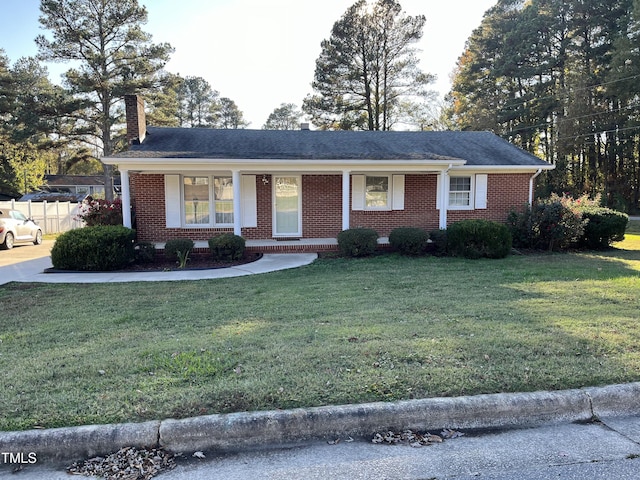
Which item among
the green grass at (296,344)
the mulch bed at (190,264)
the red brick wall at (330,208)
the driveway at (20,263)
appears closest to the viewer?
the green grass at (296,344)

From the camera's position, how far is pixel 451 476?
2.40 meters

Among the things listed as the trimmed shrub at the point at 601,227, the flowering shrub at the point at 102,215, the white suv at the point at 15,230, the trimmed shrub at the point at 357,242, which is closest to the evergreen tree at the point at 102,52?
the white suv at the point at 15,230

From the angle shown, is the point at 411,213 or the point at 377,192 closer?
the point at 377,192

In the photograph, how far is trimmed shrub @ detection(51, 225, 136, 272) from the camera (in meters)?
9.66

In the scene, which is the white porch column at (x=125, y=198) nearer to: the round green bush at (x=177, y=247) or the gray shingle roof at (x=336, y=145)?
the gray shingle roof at (x=336, y=145)

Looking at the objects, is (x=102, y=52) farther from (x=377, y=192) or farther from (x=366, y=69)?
(x=377, y=192)

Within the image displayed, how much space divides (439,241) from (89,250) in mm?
8841

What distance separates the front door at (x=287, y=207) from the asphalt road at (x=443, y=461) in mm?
10386

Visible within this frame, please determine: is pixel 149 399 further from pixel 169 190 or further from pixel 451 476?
pixel 169 190

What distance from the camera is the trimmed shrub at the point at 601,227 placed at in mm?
12414

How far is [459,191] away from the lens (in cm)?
1370

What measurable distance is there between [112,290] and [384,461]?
658 cm

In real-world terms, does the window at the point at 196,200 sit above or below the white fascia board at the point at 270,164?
below

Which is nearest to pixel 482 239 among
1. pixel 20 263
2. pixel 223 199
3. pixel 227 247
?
pixel 227 247
